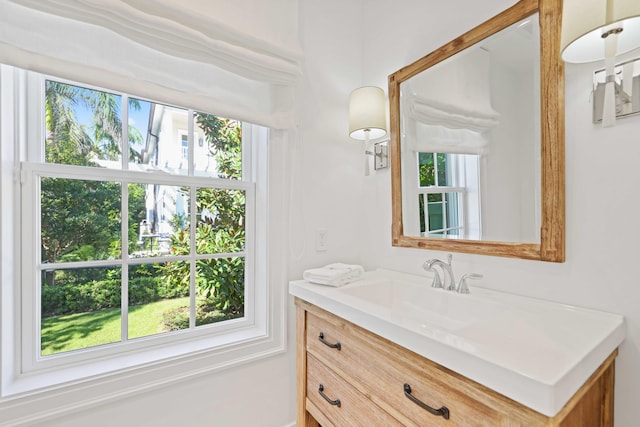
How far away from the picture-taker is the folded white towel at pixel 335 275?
4.05 feet

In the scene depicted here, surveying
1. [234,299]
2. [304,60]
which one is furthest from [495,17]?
[234,299]

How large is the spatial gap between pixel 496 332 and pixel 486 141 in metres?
0.70

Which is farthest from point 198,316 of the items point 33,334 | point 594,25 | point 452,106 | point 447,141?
point 594,25

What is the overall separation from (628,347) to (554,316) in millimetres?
183

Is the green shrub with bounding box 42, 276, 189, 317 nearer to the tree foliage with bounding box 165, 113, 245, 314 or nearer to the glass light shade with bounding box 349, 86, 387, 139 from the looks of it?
the tree foliage with bounding box 165, 113, 245, 314

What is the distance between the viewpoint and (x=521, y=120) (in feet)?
3.34

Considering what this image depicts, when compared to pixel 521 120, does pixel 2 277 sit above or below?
below

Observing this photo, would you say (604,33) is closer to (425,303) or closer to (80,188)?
(425,303)

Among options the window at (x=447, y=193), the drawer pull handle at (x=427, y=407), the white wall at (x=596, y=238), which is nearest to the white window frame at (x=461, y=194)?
the window at (x=447, y=193)

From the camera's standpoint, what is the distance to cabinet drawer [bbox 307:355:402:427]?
908 mm

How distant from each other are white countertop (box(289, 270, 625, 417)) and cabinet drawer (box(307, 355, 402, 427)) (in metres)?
0.25

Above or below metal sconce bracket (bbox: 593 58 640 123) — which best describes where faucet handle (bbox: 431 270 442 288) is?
below

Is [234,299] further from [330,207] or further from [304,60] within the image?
[304,60]

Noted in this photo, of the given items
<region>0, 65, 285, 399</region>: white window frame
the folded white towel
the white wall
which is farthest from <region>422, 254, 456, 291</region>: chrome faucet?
<region>0, 65, 285, 399</region>: white window frame
